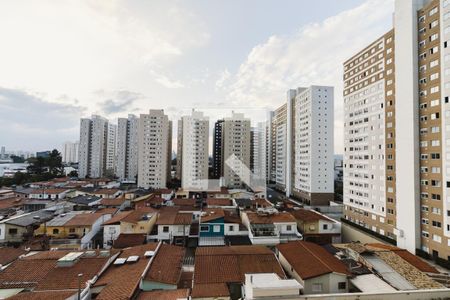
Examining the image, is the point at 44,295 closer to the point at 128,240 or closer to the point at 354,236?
the point at 128,240

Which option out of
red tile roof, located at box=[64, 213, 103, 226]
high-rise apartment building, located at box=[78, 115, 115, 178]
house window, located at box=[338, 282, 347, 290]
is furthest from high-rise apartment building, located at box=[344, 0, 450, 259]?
high-rise apartment building, located at box=[78, 115, 115, 178]

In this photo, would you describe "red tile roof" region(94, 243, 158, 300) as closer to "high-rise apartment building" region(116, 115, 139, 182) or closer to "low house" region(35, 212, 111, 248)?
"low house" region(35, 212, 111, 248)

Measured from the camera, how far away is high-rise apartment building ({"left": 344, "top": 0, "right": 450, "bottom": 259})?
1847 cm

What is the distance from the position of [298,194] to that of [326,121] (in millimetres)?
15585

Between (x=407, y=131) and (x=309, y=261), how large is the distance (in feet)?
53.2

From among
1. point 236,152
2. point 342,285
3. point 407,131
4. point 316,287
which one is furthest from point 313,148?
point 316,287

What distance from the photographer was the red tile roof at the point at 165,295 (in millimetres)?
10484

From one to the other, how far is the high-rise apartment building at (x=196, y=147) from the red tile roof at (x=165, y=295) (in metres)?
39.8

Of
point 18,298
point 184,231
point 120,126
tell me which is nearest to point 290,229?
point 184,231

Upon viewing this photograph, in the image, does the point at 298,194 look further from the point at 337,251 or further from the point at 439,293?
the point at 439,293

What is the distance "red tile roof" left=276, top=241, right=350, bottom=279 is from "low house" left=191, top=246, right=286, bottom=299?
1091mm

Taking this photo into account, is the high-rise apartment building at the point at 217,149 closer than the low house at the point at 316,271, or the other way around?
the low house at the point at 316,271

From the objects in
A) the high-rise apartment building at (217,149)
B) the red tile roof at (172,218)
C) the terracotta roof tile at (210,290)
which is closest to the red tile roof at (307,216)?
the red tile roof at (172,218)

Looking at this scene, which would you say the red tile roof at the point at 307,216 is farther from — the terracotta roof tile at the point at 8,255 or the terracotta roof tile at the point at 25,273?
the terracotta roof tile at the point at 8,255
